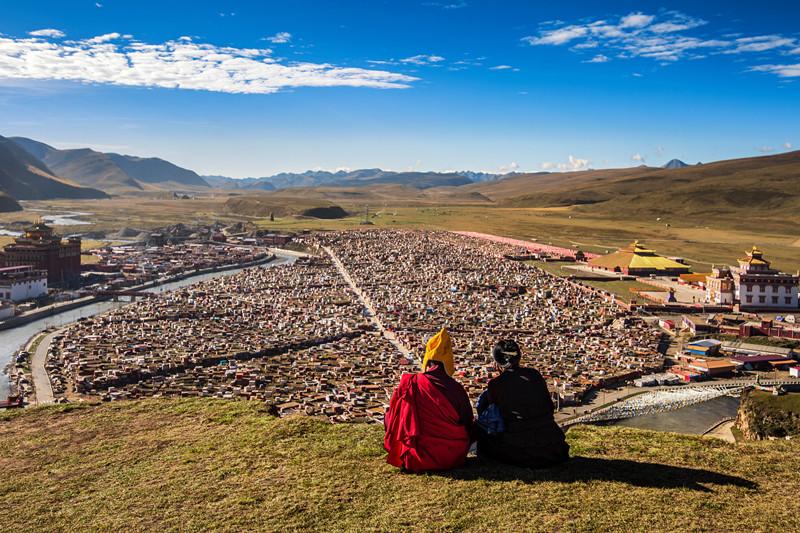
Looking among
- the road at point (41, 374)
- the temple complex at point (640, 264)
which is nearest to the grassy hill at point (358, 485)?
the road at point (41, 374)

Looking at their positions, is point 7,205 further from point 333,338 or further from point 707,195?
point 707,195

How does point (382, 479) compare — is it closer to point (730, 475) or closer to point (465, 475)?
point (465, 475)

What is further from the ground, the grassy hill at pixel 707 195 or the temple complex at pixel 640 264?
the grassy hill at pixel 707 195

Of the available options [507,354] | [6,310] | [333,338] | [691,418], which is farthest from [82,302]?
[507,354]

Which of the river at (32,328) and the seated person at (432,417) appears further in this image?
the river at (32,328)

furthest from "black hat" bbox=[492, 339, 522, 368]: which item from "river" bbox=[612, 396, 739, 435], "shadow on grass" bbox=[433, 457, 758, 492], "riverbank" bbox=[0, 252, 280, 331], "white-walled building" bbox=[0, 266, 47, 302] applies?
"white-walled building" bbox=[0, 266, 47, 302]

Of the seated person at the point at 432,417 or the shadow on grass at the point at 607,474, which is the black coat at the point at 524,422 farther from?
the seated person at the point at 432,417
